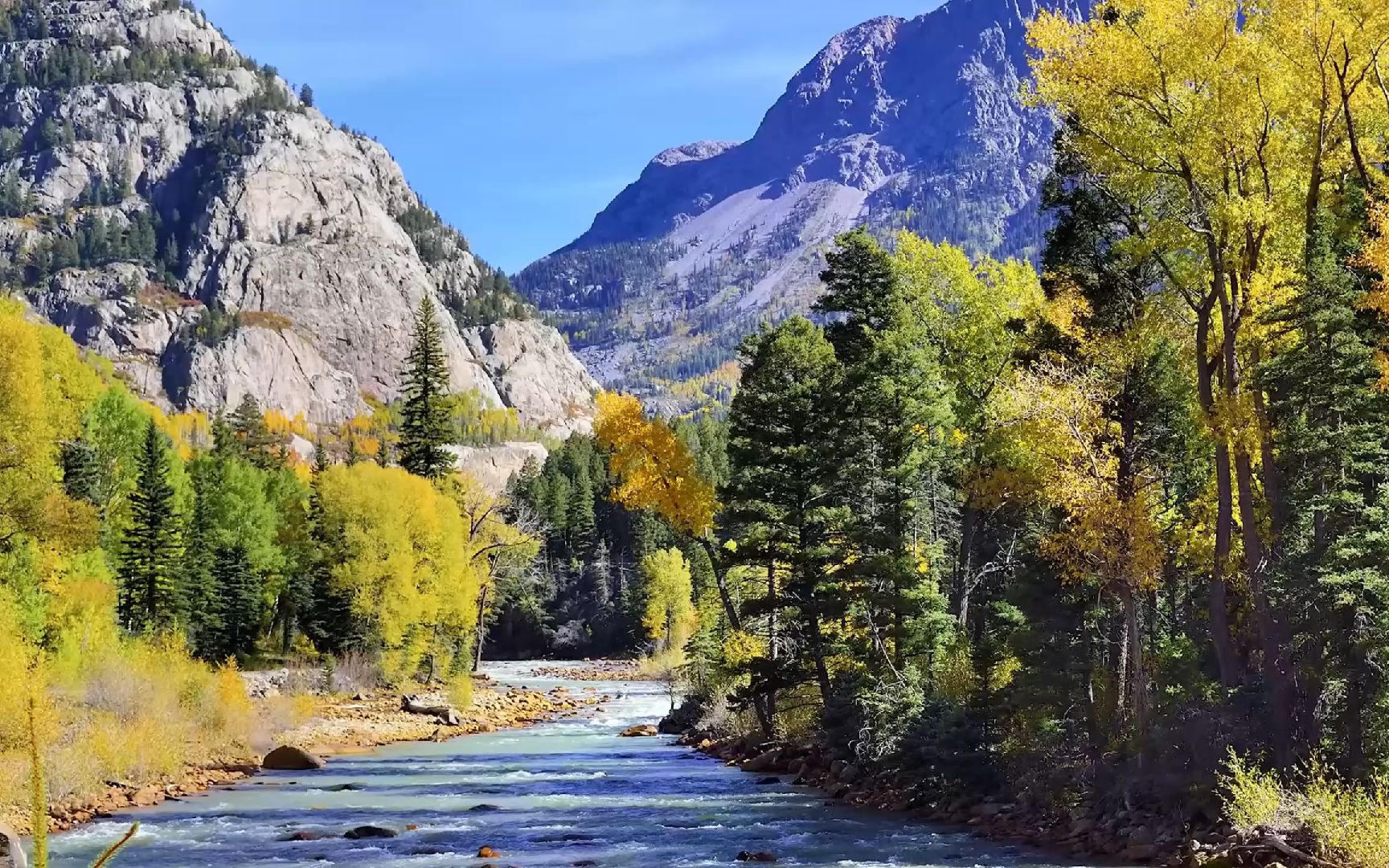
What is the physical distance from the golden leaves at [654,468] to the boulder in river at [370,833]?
16.4 meters

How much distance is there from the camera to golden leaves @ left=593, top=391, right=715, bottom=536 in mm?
41656

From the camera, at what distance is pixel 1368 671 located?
2148cm

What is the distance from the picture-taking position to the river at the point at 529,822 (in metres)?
24.0

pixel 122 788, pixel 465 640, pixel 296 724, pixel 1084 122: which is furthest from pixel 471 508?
pixel 1084 122

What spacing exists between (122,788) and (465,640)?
35868 millimetres

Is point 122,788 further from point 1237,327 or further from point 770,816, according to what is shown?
point 1237,327

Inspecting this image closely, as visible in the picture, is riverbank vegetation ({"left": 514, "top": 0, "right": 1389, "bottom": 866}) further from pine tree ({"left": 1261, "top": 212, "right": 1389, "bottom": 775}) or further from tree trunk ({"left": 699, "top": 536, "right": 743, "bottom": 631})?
tree trunk ({"left": 699, "top": 536, "right": 743, "bottom": 631})

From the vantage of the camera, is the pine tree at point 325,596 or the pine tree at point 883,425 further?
the pine tree at point 325,596

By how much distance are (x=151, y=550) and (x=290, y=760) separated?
21.9 meters

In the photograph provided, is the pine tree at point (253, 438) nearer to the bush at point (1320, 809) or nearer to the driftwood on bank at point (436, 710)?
the driftwood on bank at point (436, 710)

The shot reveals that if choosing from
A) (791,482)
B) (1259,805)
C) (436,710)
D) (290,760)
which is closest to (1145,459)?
(1259,805)

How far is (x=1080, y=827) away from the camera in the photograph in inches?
962

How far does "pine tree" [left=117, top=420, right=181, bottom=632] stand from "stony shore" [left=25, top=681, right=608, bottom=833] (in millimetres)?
9948

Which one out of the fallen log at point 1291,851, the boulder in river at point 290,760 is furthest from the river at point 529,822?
the fallen log at point 1291,851
